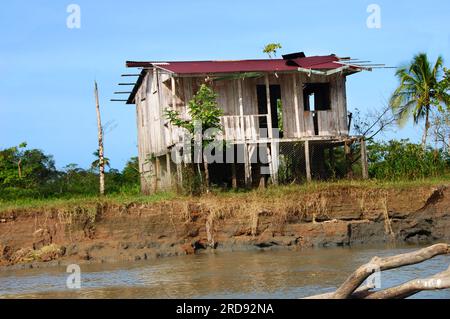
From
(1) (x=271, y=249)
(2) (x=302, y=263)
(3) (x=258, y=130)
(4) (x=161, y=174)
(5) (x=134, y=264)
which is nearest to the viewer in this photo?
(2) (x=302, y=263)

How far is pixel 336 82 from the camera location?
2673 cm

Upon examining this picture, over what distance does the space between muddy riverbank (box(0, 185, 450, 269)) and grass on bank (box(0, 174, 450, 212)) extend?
0.17 metres

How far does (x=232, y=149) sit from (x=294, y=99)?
2.67 meters

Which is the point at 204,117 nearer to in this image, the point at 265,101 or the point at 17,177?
the point at 265,101

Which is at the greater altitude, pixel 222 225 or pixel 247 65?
pixel 247 65

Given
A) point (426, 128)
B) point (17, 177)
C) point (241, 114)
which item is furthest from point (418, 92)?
point (17, 177)

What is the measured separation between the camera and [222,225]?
Result: 2216cm

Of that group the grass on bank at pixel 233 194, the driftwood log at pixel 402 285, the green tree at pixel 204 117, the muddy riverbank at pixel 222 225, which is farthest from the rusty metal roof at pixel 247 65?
the driftwood log at pixel 402 285

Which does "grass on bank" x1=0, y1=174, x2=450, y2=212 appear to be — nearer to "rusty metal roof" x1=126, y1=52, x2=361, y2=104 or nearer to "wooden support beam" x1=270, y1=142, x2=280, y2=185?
"wooden support beam" x1=270, y1=142, x2=280, y2=185

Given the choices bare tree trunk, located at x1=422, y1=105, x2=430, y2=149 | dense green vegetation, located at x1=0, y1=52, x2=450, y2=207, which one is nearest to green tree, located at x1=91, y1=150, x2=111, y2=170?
dense green vegetation, located at x1=0, y1=52, x2=450, y2=207

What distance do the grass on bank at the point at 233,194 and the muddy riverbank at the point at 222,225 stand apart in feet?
0.54

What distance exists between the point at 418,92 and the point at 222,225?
1244cm
